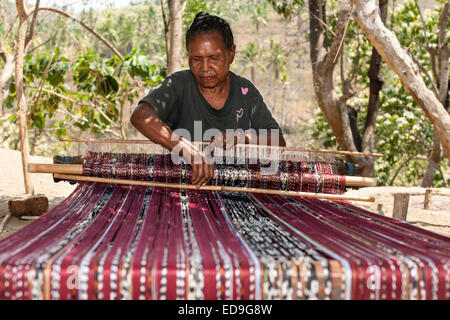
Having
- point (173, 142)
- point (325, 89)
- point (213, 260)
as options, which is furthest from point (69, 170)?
point (325, 89)

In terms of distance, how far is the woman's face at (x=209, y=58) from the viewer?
216cm

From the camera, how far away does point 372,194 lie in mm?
5824

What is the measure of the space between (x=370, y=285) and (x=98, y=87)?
6.93 metres

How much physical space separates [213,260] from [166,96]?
48.0 inches

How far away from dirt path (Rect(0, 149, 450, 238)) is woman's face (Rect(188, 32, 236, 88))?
7.01 ft

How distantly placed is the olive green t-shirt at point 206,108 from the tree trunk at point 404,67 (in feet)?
3.45

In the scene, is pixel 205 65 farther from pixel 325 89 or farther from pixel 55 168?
pixel 325 89

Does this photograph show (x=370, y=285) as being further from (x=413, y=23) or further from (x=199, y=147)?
(x=413, y=23)

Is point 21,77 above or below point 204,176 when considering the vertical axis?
above

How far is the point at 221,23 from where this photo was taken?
7.42 ft

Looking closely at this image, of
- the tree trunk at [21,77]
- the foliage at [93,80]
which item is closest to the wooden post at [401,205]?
the tree trunk at [21,77]

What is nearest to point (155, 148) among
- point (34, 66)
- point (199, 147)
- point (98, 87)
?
point (199, 147)

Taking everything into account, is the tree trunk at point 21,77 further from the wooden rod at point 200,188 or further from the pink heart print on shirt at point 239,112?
the pink heart print on shirt at point 239,112

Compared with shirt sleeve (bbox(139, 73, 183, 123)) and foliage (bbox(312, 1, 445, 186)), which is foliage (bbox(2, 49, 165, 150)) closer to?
foliage (bbox(312, 1, 445, 186))
